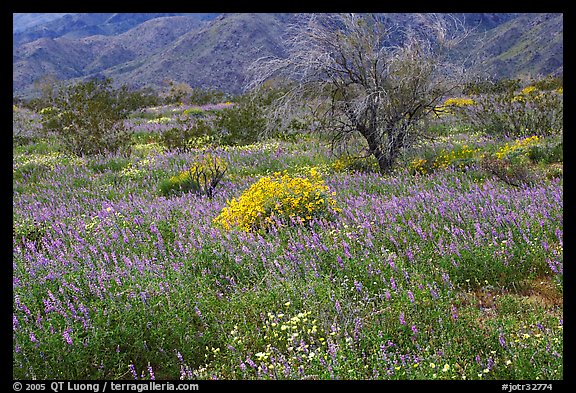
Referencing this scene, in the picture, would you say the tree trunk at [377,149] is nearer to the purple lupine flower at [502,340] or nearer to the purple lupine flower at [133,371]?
the purple lupine flower at [502,340]

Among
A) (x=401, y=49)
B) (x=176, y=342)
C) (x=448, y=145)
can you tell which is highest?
(x=401, y=49)

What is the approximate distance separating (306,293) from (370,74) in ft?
21.4

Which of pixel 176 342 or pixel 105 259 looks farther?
pixel 105 259

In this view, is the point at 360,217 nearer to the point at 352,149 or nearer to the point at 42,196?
the point at 352,149

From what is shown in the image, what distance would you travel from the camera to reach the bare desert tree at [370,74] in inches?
356

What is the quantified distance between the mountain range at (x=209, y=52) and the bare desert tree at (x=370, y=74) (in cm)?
5325

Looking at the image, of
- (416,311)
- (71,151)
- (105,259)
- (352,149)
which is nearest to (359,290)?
(416,311)

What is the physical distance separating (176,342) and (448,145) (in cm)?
939

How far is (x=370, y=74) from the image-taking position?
30.5 ft

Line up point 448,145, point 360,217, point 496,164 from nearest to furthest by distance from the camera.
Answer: point 360,217, point 496,164, point 448,145

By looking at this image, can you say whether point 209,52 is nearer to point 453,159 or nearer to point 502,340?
point 453,159

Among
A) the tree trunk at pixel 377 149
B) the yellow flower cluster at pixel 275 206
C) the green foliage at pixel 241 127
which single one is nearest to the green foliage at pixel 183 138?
the green foliage at pixel 241 127

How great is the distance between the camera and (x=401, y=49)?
9.34 m

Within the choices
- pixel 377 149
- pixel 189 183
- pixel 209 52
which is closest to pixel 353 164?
pixel 377 149
